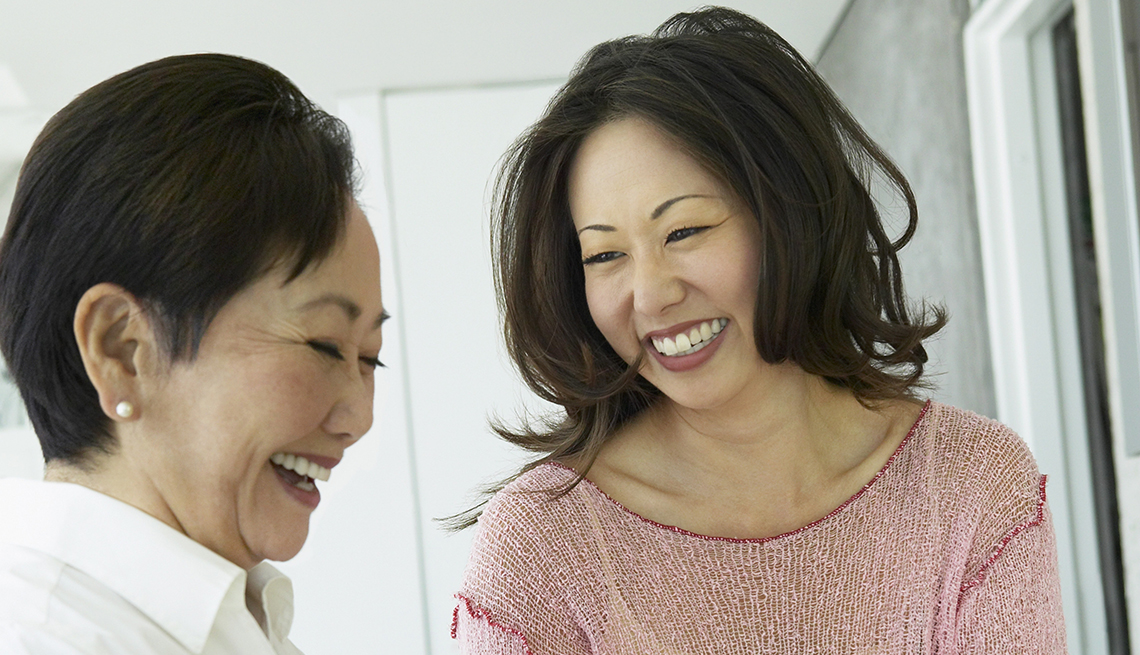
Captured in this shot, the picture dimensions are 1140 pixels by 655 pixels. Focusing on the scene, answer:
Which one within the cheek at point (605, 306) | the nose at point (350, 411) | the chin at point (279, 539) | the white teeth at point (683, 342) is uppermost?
the cheek at point (605, 306)

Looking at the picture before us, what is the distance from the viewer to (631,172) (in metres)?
1.34

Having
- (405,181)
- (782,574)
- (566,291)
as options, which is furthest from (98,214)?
(405,181)

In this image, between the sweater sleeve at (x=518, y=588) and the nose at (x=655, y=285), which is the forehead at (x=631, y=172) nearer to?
the nose at (x=655, y=285)

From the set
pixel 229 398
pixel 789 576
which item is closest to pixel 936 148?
pixel 789 576

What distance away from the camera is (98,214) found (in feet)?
2.40

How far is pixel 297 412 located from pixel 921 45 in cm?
285

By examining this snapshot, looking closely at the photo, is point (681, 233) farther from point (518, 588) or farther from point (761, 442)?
point (518, 588)

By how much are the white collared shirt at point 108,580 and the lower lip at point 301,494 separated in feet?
0.26

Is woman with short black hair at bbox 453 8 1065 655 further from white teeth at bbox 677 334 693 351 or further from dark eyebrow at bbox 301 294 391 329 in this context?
dark eyebrow at bbox 301 294 391 329

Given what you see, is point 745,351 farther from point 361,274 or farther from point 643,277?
point 361,274

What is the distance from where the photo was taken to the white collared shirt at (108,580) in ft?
2.23

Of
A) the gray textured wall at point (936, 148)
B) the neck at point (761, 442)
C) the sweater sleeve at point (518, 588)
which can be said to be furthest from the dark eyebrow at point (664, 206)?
the gray textured wall at point (936, 148)

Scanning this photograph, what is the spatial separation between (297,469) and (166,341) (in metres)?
0.17

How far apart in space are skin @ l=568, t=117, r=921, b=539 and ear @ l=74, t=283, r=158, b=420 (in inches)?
25.3
